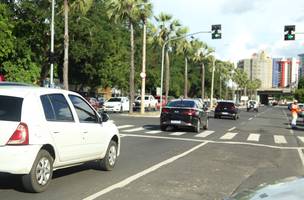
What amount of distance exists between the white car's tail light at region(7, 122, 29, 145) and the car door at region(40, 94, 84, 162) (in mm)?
498

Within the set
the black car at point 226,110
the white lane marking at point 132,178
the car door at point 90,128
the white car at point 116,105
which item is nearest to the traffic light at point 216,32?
the black car at point 226,110

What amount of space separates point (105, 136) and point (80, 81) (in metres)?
54.4

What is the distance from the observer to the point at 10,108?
26.1 feet

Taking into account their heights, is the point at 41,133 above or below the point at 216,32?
below

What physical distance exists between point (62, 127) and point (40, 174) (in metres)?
0.91

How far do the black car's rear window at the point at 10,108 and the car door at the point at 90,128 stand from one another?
1506mm

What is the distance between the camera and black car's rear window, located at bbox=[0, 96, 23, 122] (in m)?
7.87

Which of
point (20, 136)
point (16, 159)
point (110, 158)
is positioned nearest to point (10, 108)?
point (20, 136)

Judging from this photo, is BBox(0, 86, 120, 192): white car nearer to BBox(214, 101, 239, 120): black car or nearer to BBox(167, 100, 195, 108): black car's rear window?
BBox(167, 100, 195, 108): black car's rear window

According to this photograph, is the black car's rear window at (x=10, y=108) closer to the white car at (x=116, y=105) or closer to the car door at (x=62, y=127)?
the car door at (x=62, y=127)

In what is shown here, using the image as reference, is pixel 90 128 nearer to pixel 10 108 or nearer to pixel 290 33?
pixel 10 108

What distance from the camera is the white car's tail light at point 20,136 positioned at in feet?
25.2

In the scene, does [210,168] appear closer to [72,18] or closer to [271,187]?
[271,187]

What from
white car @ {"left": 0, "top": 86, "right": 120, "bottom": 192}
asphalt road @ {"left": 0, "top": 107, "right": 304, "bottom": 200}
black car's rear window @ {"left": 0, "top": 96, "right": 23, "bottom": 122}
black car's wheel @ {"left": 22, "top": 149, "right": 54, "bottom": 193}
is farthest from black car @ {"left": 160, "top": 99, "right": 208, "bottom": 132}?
black car's rear window @ {"left": 0, "top": 96, "right": 23, "bottom": 122}
